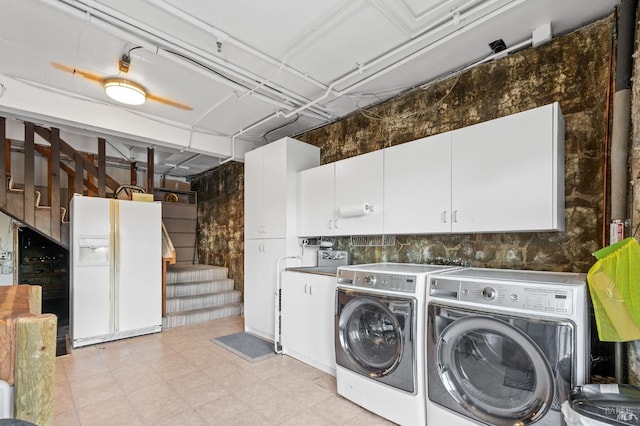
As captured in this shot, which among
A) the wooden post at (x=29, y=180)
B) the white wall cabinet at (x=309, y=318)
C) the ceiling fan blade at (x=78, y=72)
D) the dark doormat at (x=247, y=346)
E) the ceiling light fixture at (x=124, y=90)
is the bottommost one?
the dark doormat at (x=247, y=346)

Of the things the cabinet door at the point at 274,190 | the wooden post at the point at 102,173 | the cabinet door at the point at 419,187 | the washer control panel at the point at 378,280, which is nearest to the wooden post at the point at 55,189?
the wooden post at the point at 102,173

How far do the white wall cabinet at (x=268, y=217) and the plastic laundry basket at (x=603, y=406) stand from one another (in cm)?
287

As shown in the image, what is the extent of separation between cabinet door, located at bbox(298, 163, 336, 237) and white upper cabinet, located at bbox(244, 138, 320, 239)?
114 millimetres

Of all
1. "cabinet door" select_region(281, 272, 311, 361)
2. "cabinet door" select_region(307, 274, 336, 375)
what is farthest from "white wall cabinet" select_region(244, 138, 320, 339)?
"cabinet door" select_region(307, 274, 336, 375)

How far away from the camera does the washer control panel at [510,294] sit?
5.17 ft

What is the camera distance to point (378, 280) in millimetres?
2355

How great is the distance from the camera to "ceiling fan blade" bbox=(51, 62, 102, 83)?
9.58 feet

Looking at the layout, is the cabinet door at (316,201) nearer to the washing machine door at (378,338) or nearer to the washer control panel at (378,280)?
the washer control panel at (378,280)

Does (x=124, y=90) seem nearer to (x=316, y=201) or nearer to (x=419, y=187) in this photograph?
(x=316, y=201)

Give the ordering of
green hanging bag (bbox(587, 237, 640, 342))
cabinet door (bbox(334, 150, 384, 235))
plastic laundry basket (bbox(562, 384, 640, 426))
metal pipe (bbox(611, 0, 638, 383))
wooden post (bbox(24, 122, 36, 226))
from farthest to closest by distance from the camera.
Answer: wooden post (bbox(24, 122, 36, 226))
cabinet door (bbox(334, 150, 384, 235))
metal pipe (bbox(611, 0, 638, 383))
green hanging bag (bbox(587, 237, 640, 342))
plastic laundry basket (bbox(562, 384, 640, 426))

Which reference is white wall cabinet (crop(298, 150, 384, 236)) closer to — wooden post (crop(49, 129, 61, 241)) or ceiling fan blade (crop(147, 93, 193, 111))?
ceiling fan blade (crop(147, 93, 193, 111))

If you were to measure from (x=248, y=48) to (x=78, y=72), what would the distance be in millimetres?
1790

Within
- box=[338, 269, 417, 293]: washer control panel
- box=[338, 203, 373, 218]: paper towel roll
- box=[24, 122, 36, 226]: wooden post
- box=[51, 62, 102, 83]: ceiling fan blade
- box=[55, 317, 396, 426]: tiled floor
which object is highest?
box=[51, 62, 102, 83]: ceiling fan blade

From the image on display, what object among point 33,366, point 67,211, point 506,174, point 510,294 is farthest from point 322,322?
point 67,211
